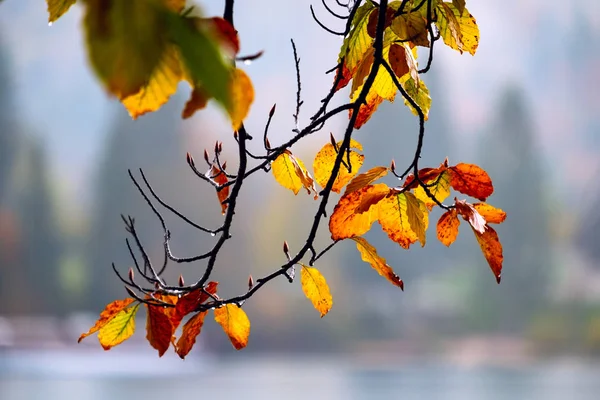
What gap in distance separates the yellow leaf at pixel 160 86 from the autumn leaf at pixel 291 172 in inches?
6.9

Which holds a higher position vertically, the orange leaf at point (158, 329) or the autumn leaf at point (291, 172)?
the autumn leaf at point (291, 172)

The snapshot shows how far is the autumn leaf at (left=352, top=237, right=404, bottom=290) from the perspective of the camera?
13.2 inches

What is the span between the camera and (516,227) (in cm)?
1173

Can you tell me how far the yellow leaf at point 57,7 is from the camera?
230 millimetres

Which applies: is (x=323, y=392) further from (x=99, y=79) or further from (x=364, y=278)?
(x=99, y=79)

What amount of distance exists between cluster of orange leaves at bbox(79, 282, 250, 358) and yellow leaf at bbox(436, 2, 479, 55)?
0.51 feet

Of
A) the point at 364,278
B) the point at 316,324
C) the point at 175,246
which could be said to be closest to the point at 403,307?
the point at 364,278

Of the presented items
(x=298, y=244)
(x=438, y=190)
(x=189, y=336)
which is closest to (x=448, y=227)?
(x=438, y=190)

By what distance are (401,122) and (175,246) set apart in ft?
13.6

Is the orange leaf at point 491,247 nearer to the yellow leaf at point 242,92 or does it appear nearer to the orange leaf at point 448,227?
the orange leaf at point 448,227

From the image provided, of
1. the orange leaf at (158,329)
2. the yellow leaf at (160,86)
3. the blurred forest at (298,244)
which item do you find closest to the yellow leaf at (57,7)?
the yellow leaf at (160,86)

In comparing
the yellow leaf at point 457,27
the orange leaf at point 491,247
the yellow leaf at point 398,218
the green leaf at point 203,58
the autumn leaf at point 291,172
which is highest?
the yellow leaf at point 457,27

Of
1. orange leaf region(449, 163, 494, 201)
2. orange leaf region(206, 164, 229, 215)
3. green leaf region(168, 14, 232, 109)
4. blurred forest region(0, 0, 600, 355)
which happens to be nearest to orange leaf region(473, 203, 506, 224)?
orange leaf region(449, 163, 494, 201)

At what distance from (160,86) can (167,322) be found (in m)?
0.18
